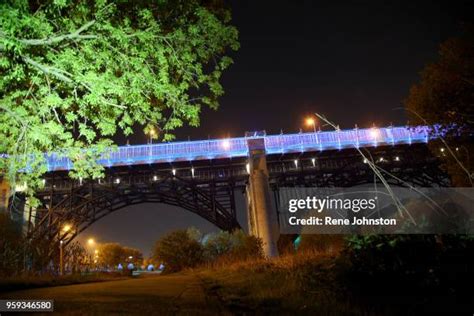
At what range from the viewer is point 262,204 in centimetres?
3216

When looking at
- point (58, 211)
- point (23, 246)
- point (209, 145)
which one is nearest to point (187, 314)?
point (23, 246)

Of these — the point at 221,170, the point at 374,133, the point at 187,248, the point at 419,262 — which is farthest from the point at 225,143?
Answer: the point at 419,262

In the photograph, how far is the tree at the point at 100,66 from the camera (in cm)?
604

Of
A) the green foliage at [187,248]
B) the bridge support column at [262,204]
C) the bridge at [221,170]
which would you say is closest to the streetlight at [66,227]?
the bridge at [221,170]

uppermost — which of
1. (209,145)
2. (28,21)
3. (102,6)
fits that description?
(209,145)

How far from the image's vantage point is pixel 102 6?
629 centimetres

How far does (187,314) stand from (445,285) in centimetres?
402

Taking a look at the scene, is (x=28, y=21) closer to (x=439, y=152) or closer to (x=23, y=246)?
(x=23, y=246)

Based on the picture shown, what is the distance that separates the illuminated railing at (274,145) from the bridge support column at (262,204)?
9.15 ft

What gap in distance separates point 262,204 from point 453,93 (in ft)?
64.4

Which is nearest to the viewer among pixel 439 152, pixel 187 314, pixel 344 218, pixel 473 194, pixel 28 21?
pixel 187 314

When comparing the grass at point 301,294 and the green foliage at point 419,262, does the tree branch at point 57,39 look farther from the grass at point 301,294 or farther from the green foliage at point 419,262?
the green foliage at point 419,262

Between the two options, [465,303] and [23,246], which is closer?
[465,303]

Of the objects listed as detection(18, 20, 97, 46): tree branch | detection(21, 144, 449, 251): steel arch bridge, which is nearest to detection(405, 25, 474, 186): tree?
detection(18, 20, 97, 46): tree branch
